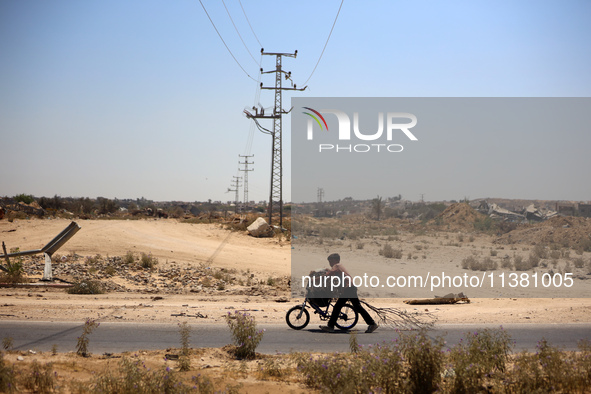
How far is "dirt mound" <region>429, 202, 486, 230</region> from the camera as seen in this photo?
46.9m

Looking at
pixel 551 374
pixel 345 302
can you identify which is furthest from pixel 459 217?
pixel 551 374

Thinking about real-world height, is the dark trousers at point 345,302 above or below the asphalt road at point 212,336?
above

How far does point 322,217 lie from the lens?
57500mm

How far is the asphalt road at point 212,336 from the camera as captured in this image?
29.3 feet

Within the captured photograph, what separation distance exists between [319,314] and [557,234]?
33.0 meters

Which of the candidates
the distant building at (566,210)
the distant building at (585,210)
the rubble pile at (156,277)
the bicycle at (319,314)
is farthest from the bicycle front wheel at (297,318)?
the distant building at (585,210)

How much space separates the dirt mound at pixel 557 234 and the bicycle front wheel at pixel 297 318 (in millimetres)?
30033

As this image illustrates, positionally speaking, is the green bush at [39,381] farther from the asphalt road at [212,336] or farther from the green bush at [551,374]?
the green bush at [551,374]

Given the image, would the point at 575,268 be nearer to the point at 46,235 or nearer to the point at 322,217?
the point at 46,235

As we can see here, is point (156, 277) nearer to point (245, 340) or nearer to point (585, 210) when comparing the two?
point (245, 340)

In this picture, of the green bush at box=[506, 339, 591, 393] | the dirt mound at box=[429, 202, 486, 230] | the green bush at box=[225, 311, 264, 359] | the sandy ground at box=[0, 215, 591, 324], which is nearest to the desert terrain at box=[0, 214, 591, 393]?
the sandy ground at box=[0, 215, 591, 324]

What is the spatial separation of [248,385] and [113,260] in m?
16.2

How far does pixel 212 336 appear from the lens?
10016 millimetres

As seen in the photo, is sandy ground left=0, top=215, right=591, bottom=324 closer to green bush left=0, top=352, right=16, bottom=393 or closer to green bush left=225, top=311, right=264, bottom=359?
green bush left=225, top=311, right=264, bottom=359
